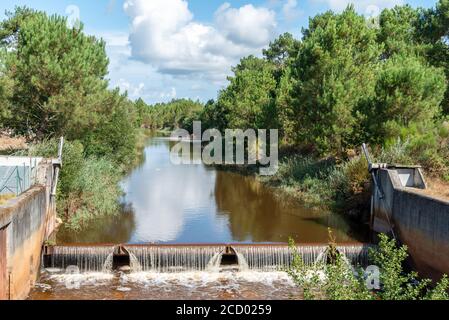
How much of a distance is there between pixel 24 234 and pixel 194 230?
25.8 ft

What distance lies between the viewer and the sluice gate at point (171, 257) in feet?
50.4

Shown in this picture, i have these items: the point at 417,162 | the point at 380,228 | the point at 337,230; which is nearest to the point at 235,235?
the point at 337,230

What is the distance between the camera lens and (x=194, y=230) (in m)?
19.9

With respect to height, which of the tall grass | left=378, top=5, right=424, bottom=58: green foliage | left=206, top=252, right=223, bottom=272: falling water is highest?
left=378, top=5, right=424, bottom=58: green foliage

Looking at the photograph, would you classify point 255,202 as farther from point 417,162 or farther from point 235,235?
point 417,162

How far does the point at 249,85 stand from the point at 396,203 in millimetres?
33434

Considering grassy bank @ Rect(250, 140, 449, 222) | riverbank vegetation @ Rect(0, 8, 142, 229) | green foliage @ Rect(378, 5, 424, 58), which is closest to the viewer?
grassy bank @ Rect(250, 140, 449, 222)

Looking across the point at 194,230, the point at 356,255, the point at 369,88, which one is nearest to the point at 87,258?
the point at 194,230

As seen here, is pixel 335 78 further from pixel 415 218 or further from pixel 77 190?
pixel 77 190

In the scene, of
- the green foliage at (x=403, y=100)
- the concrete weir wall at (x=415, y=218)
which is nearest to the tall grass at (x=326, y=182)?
the green foliage at (x=403, y=100)

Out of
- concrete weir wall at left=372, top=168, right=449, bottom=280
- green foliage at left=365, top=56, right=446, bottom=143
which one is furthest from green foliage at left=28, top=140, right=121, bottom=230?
green foliage at left=365, top=56, right=446, bottom=143

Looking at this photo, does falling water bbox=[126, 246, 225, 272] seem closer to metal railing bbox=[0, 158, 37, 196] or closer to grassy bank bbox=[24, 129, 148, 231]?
metal railing bbox=[0, 158, 37, 196]

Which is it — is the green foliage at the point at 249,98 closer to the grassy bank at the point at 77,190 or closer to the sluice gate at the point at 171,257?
the grassy bank at the point at 77,190

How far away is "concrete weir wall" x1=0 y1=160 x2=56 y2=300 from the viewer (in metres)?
11.6
